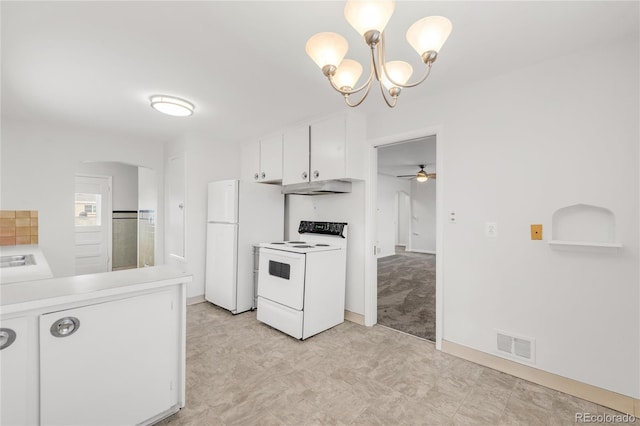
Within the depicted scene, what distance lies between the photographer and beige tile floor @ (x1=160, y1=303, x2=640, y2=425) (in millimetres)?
1741

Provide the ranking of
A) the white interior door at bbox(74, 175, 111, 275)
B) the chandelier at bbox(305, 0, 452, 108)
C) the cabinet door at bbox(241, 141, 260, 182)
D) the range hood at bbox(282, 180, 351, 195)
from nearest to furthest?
the chandelier at bbox(305, 0, 452, 108) < the range hood at bbox(282, 180, 351, 195) < the cabinet door at bbox(241, 141, 260, 182) < the white interior door at bbox(74, 175, 111, 275)

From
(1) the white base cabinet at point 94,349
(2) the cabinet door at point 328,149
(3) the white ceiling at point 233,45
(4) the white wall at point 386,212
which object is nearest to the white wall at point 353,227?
(2) the cabinet door at point 328,149

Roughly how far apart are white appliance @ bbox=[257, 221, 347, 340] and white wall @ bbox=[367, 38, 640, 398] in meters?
1.11

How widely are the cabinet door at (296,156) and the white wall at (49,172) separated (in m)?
2.61

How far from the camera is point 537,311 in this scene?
2.11 metres

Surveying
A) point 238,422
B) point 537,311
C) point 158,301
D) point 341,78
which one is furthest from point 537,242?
point 158,301

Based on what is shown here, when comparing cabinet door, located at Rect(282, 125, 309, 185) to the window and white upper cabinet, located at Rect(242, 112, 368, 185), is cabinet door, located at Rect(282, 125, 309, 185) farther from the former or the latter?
the window

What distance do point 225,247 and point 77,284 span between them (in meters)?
2.18

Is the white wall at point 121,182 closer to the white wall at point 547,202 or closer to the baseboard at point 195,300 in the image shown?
the baseboard at point 195,300

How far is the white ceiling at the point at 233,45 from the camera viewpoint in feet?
5.11

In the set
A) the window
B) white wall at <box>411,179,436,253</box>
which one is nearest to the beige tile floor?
the window

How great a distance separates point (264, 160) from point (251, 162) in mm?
390

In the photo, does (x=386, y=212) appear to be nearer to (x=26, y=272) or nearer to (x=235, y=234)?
(x=235, y=234)

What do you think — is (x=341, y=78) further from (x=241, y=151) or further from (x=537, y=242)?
(x=241, y=151)
